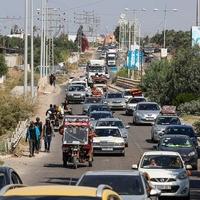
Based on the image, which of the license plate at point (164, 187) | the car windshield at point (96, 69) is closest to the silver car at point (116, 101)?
the car windshield at point (96, 69)

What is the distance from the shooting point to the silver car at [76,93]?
76.2 meters

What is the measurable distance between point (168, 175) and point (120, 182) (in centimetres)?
678

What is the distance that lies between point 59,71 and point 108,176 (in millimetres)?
127555

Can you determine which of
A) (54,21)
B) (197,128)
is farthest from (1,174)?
(54,21)

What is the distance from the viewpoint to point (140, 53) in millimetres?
110375

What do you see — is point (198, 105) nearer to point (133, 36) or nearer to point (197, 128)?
point (197, 128)

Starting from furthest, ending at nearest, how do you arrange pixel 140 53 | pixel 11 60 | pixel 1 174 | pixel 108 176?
pixel 11 60
pixel 140 53
pixel 108 176
pixel 1 174

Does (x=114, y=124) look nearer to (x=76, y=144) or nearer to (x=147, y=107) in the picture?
(x=76, y=144)

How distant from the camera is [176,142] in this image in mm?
34750

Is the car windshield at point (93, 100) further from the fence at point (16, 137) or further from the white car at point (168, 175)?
the white car at point (168, 175)

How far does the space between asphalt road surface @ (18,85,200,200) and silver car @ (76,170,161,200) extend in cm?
821

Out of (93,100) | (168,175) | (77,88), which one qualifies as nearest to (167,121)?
(93,100)

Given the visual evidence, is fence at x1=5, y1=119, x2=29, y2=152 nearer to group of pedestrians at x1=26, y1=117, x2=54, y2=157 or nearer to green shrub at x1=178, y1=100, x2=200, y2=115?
group of pedestrians at x1=26, y1=117, x2=54, y2=157

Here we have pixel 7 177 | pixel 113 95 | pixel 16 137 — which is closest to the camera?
pixel 7 177
